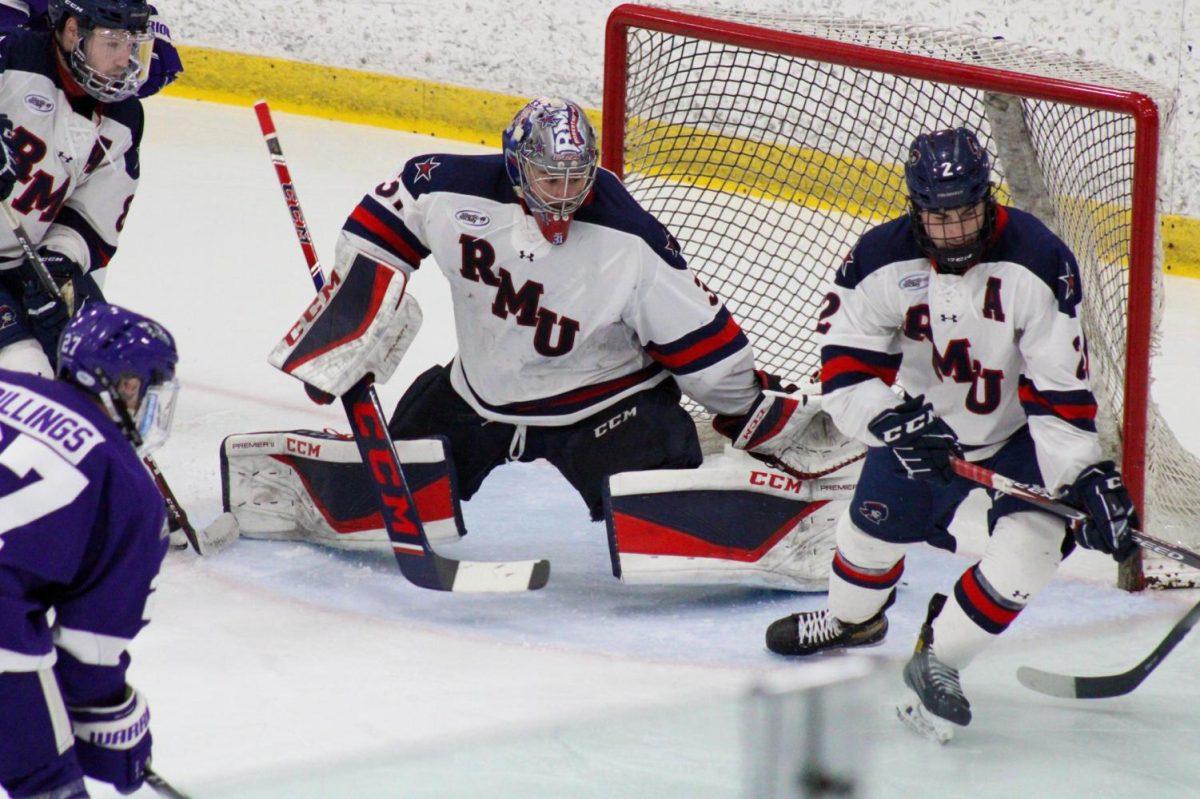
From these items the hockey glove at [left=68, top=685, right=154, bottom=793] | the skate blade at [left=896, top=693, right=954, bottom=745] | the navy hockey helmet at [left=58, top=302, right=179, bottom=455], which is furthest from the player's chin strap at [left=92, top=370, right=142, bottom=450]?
the skate blade at [left=896, top=693, right=954, bottom=745]

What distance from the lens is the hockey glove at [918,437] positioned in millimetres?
2650

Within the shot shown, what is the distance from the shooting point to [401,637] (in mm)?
3094

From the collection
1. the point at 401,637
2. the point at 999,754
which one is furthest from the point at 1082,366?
the point at 401,637

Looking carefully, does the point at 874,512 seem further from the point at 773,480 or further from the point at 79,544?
the point at 79,544

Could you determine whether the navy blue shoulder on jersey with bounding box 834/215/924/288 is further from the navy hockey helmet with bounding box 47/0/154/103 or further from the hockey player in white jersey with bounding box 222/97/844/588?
the navy hockey helmet with bounding box 47/0/154/103

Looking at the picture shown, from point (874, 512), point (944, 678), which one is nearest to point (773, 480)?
point (874, 512)

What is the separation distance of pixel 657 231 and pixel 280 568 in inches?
39.2

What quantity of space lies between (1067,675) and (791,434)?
0.82 meters

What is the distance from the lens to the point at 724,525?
3260 mm

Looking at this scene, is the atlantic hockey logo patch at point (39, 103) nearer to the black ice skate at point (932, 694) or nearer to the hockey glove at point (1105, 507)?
the black ice skate at point (932, 694)

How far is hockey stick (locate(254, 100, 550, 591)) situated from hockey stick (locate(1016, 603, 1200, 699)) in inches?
38.4

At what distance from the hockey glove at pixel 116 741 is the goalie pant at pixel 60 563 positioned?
0.11 ft

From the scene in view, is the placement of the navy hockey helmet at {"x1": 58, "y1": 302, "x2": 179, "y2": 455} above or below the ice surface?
above

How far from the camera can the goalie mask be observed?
304cm
